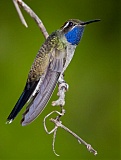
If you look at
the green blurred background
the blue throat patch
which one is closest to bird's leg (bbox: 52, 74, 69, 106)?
the blue throat patch

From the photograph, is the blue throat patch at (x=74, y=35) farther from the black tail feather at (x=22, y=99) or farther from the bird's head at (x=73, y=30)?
the black tail feather at (x=22, y=99)

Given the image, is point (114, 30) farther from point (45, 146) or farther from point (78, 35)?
point (78, 35)

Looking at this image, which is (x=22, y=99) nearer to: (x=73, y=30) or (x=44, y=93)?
(x=44, y=93)

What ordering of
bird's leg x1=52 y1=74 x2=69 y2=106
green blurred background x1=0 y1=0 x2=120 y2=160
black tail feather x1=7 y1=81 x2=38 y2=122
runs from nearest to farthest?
1. bird's leg x1=52 y1=74 x2=69 y2=106
2. black tail feather x1=7 y1=81 x2=38 y2=122
3. green blurred background x1=0 y1=0 x2=120 y2=160

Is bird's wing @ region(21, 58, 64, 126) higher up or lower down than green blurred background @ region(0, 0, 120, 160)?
lower down

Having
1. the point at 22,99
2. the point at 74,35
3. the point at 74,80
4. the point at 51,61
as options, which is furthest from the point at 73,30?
the point at 74,80

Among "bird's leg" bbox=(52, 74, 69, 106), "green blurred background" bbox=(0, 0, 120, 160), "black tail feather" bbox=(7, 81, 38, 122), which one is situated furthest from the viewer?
"green blurred background" bbox=(0, 0, 120, 160)

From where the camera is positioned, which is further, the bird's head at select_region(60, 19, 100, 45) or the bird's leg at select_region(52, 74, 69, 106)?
the bird's head at select_region(60, 19, 100, 45)

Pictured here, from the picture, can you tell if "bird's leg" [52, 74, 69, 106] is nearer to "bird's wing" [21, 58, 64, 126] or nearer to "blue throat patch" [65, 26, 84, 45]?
"bird's wing" [21, 58, 64, 126]
